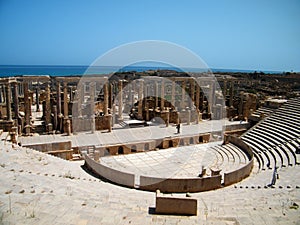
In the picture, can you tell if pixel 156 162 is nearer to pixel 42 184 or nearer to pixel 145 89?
pixel 42 184

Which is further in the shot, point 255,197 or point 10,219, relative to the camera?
point 255,197

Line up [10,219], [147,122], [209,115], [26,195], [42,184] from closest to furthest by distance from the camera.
Answer: [10,219], [26,195], [42,184], [147,122], [209,115]

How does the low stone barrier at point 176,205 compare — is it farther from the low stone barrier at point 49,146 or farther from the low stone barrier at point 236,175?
the low stone barrier at point 49,146

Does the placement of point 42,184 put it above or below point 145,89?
below

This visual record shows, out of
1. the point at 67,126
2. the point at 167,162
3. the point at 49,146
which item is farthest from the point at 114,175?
the point at 67,126

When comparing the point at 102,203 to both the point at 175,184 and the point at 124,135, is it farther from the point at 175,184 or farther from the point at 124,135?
the point at 124,135

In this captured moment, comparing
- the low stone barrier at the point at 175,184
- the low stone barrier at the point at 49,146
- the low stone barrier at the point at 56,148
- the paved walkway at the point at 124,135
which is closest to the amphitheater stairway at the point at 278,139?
the low stone barrier at the point at 175,184

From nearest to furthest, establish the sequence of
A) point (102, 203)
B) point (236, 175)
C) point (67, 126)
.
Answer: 1. point (102, 203)
2. point (236, 175)
3. point (67, 126)

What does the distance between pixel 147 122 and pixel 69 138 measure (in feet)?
26.6

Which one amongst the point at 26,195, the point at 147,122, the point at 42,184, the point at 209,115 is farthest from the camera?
the point at 209,115

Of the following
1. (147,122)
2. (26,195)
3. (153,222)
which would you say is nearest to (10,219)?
(26,195)

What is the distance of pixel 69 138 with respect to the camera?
62.2 feet

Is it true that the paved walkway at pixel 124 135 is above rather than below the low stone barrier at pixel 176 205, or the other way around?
below

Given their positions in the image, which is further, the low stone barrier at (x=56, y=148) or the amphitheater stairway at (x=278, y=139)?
the low stone barrier at (x=56, y=148)
